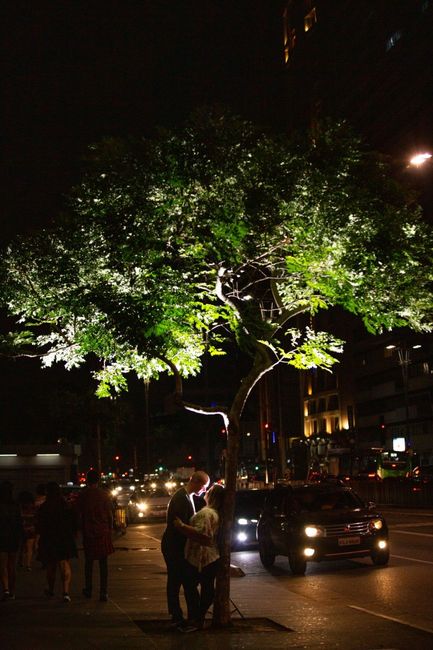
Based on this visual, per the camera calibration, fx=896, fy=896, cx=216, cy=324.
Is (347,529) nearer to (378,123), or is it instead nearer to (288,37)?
(378,123)

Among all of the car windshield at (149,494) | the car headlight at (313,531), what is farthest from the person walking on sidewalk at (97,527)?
the car windshield at (149,494)

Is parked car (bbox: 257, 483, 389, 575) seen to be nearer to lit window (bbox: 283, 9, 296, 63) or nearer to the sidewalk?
the sidewalk

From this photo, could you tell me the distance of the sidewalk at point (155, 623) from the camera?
369 inches

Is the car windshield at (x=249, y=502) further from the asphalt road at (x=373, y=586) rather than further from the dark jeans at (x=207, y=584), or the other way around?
the dark jeans at (x=207, y=584)

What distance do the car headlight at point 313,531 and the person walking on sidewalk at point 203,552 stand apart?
6.59 meters

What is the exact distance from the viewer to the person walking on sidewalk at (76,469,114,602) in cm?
1277

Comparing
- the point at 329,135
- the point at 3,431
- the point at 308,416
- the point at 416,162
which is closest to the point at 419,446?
the point at 308,416

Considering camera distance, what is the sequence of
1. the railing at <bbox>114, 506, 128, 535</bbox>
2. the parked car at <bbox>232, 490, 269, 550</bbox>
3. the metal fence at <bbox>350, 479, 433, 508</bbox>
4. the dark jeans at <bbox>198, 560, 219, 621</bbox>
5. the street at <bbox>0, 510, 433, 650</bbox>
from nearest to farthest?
the street at <bbox>0, 510, 433, 650</bbox> → the dark jeans at <bbox>198, 560, 219, 621</bbox> → the parked car at <bbox>232, 490, 269, 550</bbox> → the railing at <bbox>114, 506, 128, 535</bbox> → the metal fence at <bbox>350, 479, 433, 508</bbox>

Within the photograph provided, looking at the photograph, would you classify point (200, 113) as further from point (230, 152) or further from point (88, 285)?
point (88, 285)

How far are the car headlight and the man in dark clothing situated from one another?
6768 millimetres

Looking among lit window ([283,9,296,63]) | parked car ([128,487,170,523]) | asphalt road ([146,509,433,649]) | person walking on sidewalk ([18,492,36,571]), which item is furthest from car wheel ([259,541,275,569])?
lit window ([283,9,296,63])

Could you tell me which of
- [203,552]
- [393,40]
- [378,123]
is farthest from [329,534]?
[393,40]

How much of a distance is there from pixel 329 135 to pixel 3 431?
109 ft

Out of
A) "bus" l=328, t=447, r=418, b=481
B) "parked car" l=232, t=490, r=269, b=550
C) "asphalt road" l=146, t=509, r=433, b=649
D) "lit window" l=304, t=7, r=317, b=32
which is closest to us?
"asphalt road" l=146, t=509, r=433, b=649
